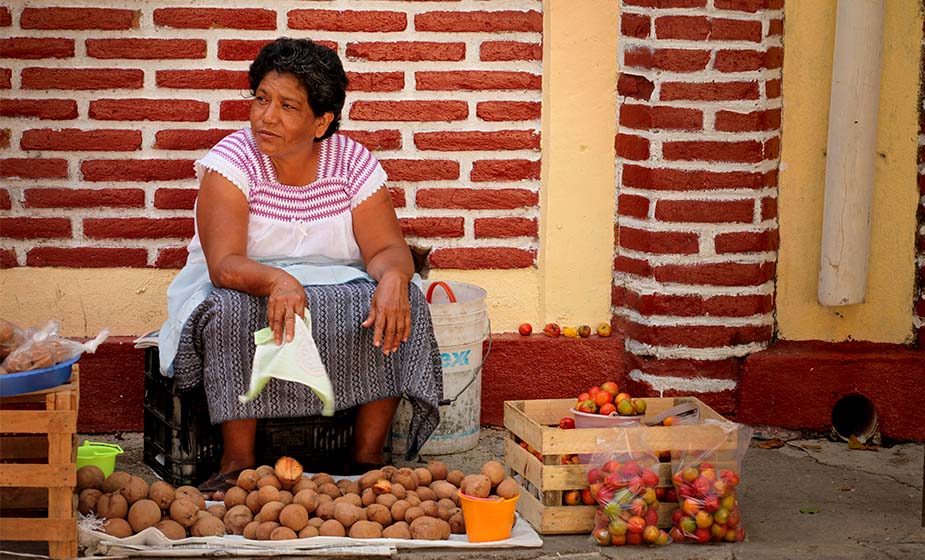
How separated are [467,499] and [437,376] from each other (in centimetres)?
69

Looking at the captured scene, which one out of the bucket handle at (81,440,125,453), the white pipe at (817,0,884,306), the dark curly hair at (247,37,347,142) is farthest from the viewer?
the white pipe at (817,0,884,306)

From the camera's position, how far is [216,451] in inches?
182

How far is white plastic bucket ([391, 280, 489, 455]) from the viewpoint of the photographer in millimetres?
4875

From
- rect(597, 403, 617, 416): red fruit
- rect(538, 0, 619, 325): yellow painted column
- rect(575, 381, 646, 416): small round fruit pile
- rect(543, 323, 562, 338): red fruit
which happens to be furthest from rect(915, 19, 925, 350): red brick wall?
rect(597, 403, 617, 416): red fruit

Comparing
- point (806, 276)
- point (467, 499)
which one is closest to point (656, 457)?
point (467, 499)

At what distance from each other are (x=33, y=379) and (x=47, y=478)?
28cm

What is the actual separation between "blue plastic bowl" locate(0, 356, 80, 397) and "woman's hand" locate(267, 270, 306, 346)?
2.16 ft

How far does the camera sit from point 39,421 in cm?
372

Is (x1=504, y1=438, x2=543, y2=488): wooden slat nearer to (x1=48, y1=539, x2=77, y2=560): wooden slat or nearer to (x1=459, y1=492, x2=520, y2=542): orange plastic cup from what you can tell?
(x1=459, y1=492, x2=520, y2=542): orange plastic cup

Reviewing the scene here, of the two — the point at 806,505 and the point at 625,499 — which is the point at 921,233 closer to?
the point at 806,505

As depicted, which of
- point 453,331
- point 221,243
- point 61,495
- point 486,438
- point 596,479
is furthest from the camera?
point 486,438

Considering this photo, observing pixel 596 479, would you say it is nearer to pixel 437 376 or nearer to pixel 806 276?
pixel 437 376

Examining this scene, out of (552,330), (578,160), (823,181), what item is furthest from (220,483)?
(823,181)

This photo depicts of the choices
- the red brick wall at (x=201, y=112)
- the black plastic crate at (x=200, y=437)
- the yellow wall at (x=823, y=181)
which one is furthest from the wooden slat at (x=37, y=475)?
the yellow wall at (x=823, y=181)
